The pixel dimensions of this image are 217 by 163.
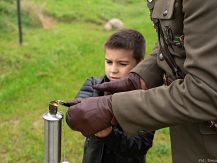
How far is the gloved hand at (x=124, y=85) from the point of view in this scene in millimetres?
2096

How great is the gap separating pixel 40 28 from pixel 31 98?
4.15 metres

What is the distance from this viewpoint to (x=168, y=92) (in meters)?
1.63

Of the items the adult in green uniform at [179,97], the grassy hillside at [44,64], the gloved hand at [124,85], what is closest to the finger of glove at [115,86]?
the gloved hand at [124,85]

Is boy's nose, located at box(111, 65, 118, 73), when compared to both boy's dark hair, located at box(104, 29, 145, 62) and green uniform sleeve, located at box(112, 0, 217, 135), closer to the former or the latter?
boy's dark hair, located at box(104, 29, 145, 62)

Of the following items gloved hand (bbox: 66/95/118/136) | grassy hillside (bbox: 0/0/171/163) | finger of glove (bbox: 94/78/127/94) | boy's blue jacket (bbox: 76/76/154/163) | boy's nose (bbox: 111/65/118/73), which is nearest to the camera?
gloved hand (bbox: 66/95/118/136)

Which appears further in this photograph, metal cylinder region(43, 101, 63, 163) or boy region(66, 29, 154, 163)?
boy region(66, 29, 154, 163)

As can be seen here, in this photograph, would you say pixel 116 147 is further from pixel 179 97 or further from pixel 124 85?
pixel 179 97

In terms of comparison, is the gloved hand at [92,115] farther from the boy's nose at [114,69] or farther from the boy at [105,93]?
the boy's nose at [114,69]

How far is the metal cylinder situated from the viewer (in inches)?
71.6

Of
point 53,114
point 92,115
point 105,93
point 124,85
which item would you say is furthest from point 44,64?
point 92,115

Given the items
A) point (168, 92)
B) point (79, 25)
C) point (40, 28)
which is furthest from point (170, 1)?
point (79, 25)

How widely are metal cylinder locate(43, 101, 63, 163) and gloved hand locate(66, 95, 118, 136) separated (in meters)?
0.07

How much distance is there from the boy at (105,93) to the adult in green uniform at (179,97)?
0.50 metres

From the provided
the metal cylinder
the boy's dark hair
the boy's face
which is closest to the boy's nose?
the boy's face
